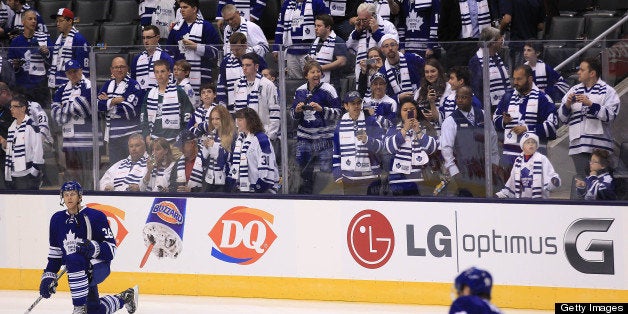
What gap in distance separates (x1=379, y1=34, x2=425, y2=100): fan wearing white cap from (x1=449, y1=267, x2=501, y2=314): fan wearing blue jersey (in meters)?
4.54

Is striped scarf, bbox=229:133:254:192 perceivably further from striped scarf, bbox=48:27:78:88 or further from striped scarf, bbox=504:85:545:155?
striped scarf, bbox=504:85:545:155

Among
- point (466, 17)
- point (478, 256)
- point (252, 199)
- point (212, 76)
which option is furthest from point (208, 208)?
point (466, 17)

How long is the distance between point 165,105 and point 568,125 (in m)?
3.73

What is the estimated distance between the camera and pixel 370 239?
10.8m

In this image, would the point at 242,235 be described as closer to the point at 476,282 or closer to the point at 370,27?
the point at 370,27

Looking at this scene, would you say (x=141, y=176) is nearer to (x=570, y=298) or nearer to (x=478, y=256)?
(x=478, y=256)

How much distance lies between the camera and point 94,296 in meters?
9.84

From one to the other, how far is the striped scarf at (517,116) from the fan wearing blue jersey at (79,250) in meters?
3.44

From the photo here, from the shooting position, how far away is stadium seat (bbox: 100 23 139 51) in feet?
49.8

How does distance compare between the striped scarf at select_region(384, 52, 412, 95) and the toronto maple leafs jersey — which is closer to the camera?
the toronto maple leafs jersey

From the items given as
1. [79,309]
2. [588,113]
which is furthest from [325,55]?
[79,309]

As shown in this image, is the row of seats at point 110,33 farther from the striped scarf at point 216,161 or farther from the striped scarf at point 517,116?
the striped scarf at point 517,116

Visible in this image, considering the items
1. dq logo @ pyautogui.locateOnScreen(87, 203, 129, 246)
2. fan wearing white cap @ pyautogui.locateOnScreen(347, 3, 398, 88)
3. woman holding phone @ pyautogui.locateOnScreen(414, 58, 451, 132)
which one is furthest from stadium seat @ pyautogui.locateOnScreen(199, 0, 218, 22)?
woman holding phone @ pyautogui.locateOnScreen(414, 58, 451, 132)

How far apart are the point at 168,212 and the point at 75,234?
1.81 m
